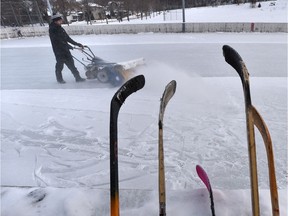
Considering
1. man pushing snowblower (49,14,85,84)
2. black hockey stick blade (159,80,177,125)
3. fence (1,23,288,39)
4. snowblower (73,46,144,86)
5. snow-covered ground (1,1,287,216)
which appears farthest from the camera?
fence (1,23,288,39)

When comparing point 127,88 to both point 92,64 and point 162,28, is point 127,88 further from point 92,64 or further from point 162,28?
point 162,28

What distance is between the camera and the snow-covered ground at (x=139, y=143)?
156cm

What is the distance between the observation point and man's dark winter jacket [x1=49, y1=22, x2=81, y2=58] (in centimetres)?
588

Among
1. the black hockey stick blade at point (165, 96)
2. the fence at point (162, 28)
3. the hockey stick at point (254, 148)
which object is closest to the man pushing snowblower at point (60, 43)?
the black hockey stick blade at point (165, 96)

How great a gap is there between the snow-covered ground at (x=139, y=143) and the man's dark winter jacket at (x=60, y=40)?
781mm

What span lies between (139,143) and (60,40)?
12.6 feet

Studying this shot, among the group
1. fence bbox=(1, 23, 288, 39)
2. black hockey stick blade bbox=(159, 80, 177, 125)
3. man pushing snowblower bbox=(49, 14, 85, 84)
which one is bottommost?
fence bbox=(1, 23, 288, 39)

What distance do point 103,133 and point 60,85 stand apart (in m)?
3.05

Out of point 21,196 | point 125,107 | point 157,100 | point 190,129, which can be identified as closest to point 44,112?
point 125,107

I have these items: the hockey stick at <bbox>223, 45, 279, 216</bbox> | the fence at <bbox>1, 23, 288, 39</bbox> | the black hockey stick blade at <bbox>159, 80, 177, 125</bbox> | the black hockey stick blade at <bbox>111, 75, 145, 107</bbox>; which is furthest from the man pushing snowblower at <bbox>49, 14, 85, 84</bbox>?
the fence at <bbox>1, 23, 288, 39</bbox>

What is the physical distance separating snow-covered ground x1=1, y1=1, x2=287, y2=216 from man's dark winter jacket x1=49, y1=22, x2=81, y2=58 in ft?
2.56

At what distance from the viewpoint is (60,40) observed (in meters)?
6.00

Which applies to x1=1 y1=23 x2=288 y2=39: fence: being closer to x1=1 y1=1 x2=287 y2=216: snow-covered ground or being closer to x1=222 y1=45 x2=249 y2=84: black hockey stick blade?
x1=1 y1=1 x2=287 y2=216: snow-covered ground

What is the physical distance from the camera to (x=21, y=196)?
5.36ft
